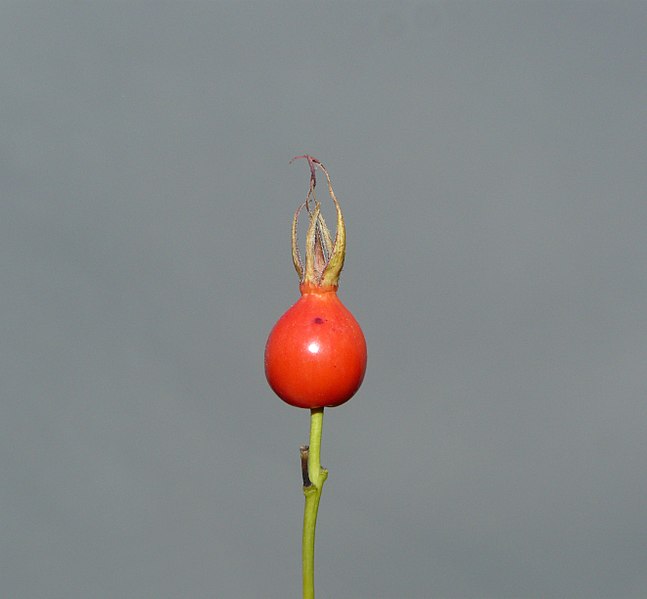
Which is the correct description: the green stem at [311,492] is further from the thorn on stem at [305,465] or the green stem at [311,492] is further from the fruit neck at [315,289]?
the fruit neck at [315,289]

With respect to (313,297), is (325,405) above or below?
below

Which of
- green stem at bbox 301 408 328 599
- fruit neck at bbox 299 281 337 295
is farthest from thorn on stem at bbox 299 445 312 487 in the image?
fruit neck at bbox 299 281 337 295

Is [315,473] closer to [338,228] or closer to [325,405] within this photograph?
[325,405]

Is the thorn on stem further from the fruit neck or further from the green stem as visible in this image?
the fruit neck

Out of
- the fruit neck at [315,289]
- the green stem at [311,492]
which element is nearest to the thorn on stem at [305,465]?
the green stem at [311,492]

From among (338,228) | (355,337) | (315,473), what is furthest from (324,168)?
(315,473)
